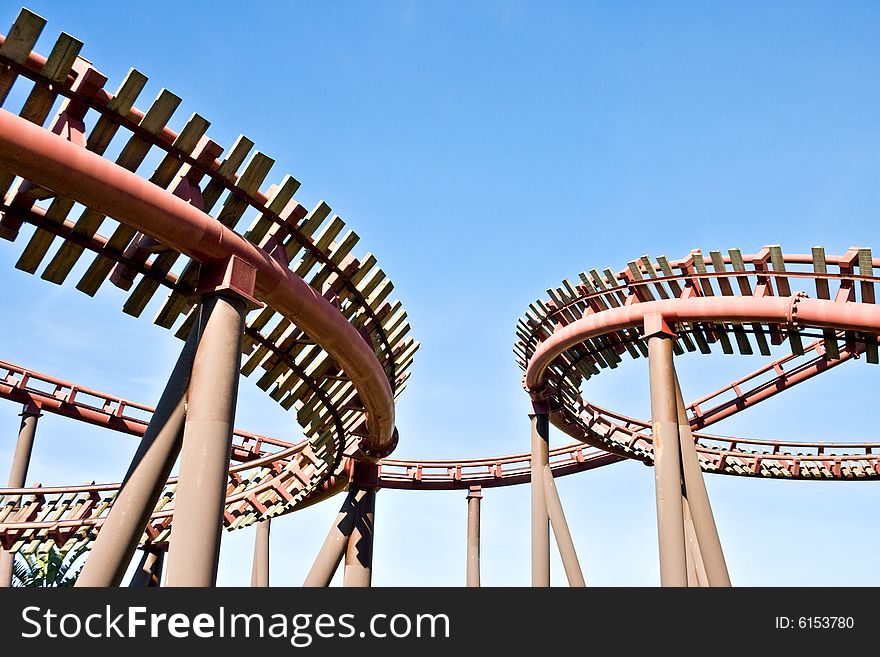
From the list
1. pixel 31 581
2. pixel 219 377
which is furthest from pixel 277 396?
pixel 31 581

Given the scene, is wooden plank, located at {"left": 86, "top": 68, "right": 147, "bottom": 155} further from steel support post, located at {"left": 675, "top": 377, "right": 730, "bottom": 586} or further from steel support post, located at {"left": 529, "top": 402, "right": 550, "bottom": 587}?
steel support post, located at {"left": 529, "top": 402, "right": 550, "bottom": 587}

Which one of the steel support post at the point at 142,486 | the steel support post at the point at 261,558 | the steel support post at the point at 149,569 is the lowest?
the steel support post at the point at 142,486

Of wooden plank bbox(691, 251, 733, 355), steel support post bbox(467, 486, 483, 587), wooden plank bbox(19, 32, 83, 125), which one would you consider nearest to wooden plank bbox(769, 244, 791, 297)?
wooden plank bbox(691, 251, 733, 355)

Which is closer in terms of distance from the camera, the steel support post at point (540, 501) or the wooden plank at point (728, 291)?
the wooden plank at point (728, 291)

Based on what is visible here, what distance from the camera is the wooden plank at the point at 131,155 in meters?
5.41

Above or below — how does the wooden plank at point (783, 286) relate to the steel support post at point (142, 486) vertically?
above

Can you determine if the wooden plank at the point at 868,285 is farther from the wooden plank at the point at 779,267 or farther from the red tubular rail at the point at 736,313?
the wooden plank at the point at 779,267

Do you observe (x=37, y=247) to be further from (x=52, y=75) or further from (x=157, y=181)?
(x=52, y=75)

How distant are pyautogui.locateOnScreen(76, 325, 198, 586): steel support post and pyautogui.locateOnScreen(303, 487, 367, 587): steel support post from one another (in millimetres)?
5330

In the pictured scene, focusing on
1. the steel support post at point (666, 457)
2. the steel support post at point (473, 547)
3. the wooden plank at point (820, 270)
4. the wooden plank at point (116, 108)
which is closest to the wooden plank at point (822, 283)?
the wooden plank at point (820, 270)

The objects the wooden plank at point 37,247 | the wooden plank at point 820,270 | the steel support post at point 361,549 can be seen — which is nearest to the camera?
the wooden plank at point 37,247

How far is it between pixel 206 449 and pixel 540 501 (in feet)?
28.7

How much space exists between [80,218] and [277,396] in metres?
3.42

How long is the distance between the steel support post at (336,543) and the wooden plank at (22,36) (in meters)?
7.30
